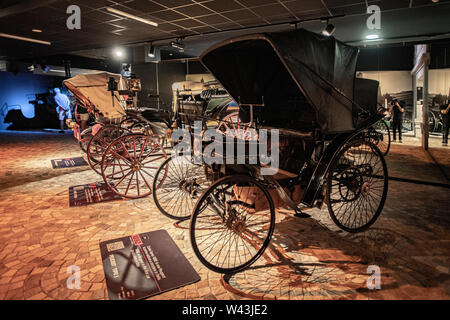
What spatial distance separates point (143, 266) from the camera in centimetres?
237

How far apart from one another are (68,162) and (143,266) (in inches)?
210

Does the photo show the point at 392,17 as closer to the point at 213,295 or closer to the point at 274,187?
the point at 274,187

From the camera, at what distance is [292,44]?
7.73 ft

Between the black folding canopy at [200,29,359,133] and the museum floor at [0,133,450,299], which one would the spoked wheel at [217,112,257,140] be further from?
the museum floor at [0,133,450,299]

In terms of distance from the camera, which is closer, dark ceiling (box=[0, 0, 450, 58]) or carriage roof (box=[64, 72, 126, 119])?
carriage roof (box=[64, 72, 126, 119])

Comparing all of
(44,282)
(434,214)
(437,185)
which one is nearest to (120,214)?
(44,282)

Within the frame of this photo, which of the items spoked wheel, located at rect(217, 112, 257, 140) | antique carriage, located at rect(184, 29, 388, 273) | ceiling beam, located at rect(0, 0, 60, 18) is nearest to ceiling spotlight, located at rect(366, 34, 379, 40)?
spoked wheel, located at rect(217, 112, 257, 140)

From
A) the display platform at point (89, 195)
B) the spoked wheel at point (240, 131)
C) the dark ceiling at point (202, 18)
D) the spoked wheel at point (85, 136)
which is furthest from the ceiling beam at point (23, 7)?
the spoked wheel at point (240, 131)

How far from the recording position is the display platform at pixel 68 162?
20.7ft

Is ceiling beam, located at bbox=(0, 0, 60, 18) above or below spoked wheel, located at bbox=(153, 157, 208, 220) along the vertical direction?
above

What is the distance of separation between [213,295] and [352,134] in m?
1.97

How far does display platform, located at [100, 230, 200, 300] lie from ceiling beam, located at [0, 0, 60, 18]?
22.2ft

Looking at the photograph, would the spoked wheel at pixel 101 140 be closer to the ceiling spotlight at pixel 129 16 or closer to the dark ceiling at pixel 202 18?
the dark ceiling at pixel 202 18

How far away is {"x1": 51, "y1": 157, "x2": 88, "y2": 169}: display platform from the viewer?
6.30 meters
